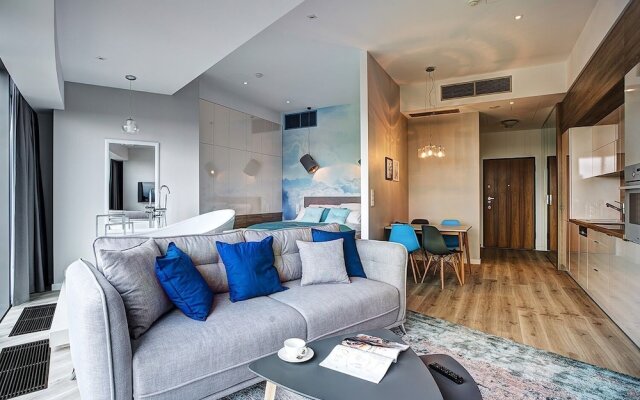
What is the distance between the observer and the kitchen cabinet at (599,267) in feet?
11.0

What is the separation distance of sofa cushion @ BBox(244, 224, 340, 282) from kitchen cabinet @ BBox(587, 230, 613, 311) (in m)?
2.96

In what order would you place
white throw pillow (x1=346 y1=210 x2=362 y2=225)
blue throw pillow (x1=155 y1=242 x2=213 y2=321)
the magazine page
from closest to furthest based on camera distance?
the magazine page
blue throw pillow (x1=155 y1=242 x2=213 y2=321)
white throw pillow (x1=346 y1=210 x2=362 y2=225)

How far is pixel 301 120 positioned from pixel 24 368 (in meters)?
6.49

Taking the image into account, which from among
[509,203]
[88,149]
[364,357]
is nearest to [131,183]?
[88,149]

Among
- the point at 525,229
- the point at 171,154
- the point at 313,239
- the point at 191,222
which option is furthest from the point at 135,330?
the point at 525,229

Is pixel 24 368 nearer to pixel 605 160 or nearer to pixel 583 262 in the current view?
pixel 583 262

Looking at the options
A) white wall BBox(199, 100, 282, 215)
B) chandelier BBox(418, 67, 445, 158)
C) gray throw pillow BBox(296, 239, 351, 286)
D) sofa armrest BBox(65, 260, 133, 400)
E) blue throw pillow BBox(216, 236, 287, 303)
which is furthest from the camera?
white wall BBox(199, 100, 282, 215)

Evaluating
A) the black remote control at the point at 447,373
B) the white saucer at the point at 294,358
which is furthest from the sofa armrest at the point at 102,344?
the black remote control at the point at 447,373

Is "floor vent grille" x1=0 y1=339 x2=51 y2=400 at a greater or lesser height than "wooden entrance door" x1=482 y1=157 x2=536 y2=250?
lesser

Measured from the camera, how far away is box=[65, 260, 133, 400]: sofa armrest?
59.6 inches

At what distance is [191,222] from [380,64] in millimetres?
3561

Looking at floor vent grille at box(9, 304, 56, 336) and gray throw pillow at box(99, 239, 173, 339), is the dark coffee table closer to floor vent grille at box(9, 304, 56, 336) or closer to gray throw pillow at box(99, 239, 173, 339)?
gray throw pillow at box(99, 239, 173, 339)

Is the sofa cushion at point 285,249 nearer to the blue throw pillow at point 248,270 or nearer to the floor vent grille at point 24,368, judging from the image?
the blue throw pillow at point 248,270

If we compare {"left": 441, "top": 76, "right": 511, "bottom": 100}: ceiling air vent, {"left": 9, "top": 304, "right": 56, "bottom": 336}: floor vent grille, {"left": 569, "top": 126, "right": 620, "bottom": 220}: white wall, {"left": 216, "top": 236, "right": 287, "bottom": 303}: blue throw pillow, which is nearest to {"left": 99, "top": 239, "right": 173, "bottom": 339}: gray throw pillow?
{"left": 216, "top": 236, "right": 287, "bottom": 303}: blue throw pillow
